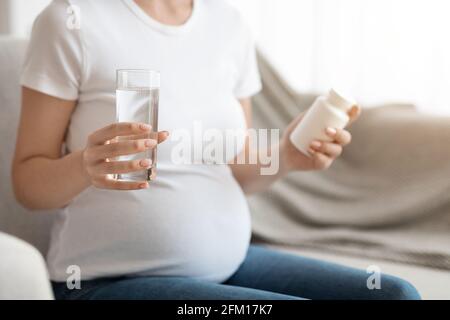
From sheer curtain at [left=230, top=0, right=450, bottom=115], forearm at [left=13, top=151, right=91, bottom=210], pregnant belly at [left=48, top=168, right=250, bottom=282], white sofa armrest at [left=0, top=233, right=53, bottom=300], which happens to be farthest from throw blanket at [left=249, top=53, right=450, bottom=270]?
white sofa armrest at [left=0, top=233, right=53, bottom=300]

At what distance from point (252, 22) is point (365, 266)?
46.8 inches

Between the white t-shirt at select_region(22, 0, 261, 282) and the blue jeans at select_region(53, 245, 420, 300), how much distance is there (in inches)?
1.3

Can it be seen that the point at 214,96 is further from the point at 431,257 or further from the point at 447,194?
the point at 447,194

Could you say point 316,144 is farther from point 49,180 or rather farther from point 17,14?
point 17,14

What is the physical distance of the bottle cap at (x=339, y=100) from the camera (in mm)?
968

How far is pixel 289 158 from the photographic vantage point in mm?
1097

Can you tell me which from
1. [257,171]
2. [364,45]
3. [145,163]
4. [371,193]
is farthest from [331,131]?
[364,45]

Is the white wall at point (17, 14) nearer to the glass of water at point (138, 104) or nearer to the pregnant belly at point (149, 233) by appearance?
the pregnant belly at point (149, 233)

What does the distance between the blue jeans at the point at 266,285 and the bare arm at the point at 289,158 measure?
0.12 meters

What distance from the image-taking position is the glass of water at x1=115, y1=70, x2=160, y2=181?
0.82 metres

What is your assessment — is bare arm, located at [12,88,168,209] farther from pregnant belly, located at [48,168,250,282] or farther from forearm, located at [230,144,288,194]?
forearm, located at [230,144,288,194]

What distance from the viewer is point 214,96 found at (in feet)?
3.53
